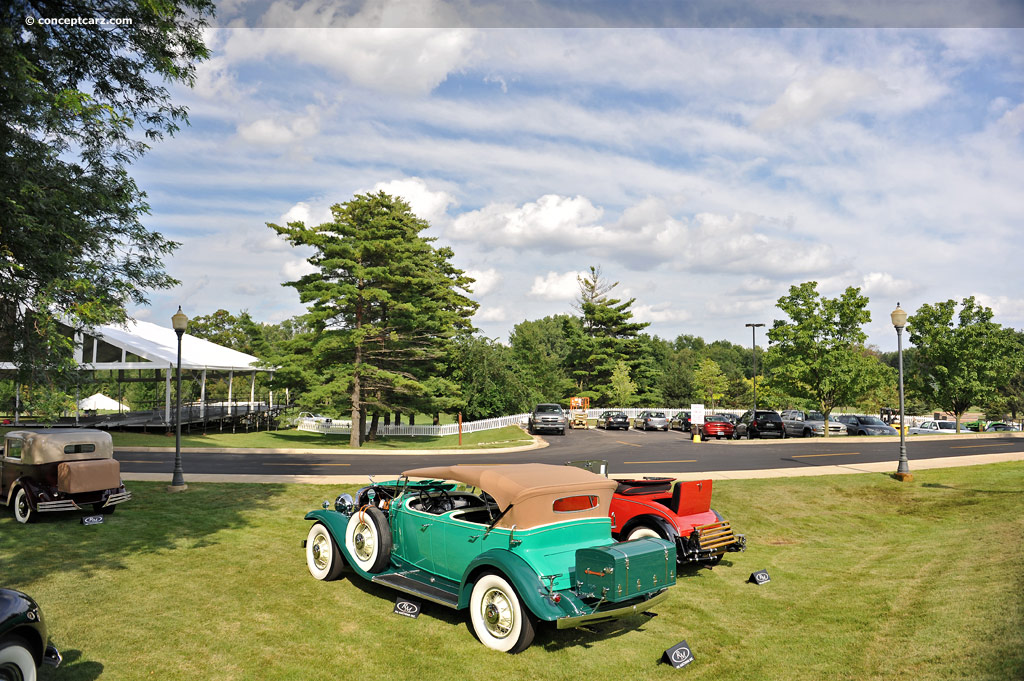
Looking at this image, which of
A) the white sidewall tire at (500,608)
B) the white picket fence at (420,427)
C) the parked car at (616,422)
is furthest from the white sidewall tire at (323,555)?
the parked car at (616,422)

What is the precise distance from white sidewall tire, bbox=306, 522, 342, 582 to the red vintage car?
3.60m

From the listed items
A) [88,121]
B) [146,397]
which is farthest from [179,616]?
[146,397]

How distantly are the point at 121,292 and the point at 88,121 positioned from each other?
9.73 ft

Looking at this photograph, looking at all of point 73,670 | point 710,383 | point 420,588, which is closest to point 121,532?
point 73,670

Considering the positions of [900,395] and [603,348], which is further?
[603,348]

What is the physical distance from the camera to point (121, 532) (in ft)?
36.3

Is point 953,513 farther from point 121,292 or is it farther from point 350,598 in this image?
point 121,292

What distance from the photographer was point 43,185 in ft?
33.6

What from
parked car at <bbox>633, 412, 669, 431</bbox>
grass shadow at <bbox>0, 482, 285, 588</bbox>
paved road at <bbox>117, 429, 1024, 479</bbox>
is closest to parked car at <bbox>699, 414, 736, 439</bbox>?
paved road at <bbox>117, 429, 1024, 479</bbox>

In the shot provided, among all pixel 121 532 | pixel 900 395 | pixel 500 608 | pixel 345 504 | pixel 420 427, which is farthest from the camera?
pixel 420 427

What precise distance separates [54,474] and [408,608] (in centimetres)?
784

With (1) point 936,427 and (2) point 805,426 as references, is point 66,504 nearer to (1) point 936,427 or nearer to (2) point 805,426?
(2) point 805,426

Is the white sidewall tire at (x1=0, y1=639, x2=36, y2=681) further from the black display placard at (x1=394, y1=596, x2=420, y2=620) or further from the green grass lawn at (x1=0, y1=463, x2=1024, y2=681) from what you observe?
the black display placard at (x1=394, y1=596, x2=420, y2=620)

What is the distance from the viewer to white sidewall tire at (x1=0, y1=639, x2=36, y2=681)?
4.64 metres
